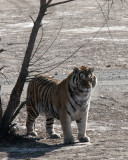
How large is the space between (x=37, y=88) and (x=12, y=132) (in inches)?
40.0

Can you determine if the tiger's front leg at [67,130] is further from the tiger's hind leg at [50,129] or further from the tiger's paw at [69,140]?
the tiger's hind leg at [50,129]

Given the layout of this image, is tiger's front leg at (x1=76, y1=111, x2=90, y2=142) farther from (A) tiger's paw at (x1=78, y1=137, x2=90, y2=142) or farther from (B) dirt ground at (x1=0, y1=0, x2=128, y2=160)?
(B) dirt ground at (x1=0, y1=0, x2=128, y2=160)

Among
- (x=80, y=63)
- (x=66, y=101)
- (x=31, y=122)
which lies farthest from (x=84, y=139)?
(x=80, y=63)

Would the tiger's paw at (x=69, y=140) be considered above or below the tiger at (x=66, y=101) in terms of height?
below

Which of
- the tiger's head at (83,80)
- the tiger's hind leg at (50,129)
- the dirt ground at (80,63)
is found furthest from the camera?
the tiger's hind leg at (50,129)

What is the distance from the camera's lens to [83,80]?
35.2ft

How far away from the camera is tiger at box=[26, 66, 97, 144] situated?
425 inches

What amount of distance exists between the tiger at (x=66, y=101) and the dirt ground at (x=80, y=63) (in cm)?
26

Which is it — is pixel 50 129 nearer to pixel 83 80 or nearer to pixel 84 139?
pixel 84 139

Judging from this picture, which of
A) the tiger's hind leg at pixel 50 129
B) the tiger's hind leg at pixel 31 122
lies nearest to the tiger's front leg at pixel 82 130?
the tiger's hind leg at pixel 50 129

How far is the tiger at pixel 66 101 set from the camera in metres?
10.8

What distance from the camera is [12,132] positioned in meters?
11.4

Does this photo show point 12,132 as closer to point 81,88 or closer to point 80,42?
point 81,88

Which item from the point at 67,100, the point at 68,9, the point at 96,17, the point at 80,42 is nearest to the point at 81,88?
the point at 67,100
